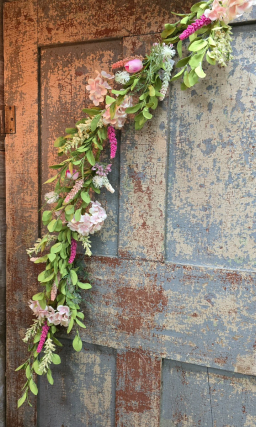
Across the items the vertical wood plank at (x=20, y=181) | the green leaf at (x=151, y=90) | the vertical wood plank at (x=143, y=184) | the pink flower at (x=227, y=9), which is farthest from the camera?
the vertical wood plank at (x=20, y=181)

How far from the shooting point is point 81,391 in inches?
51.9

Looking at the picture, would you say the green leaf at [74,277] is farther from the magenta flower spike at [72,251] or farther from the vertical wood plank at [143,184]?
the vertical wood plank at [143,184]

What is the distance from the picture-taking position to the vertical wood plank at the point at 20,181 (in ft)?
4.15

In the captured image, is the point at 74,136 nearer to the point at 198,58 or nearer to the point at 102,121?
the point at 102,121

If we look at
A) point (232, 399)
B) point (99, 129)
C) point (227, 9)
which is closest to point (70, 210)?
point (99, 129)

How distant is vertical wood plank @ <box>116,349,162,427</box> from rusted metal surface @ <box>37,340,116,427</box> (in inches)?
1.6

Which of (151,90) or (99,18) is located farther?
(99,18)

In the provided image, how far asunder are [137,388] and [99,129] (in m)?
0.99

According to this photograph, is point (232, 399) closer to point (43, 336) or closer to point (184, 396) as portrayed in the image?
point (184, 396)

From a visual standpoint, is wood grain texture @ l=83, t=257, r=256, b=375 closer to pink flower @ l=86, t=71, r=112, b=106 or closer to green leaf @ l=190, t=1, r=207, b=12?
pink flower @ l=86, t=71, r=112, b=106

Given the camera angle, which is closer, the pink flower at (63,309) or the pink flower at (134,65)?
the pink flower at (134,65)

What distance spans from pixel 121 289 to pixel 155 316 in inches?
6.4

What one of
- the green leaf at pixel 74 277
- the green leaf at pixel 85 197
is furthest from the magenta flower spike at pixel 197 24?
the green leaf at pixel 74 277

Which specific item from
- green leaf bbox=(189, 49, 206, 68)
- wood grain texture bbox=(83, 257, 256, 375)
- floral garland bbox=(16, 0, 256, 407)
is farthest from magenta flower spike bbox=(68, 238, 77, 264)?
green leaf bbox=(189, 49, 206, 68)
